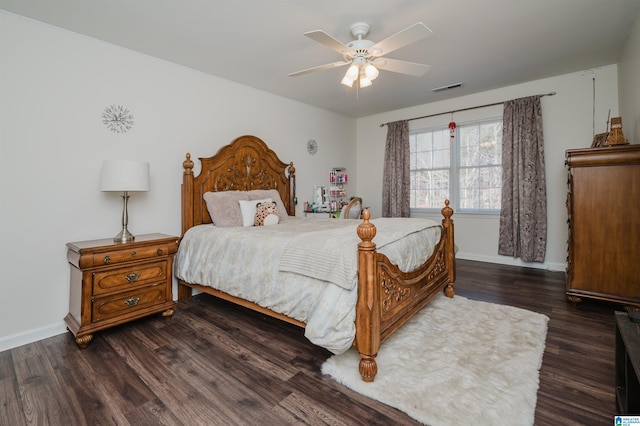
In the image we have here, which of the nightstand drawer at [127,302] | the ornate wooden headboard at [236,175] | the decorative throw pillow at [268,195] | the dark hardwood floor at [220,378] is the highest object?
the ornate wooden headboard at [236,175]

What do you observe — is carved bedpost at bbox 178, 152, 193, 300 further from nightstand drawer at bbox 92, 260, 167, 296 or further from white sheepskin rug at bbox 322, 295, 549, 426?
white sheepskin rug at bbox 322, 295, 549, 426

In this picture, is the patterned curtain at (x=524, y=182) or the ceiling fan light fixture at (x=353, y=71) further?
the patterned curtain at (x=524, y=182)

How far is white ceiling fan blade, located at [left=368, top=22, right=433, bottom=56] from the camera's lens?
1.99 metres

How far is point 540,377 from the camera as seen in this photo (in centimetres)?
176

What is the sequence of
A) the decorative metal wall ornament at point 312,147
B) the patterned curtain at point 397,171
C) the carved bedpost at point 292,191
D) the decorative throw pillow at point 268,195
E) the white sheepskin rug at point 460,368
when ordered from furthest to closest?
the patterned curtain at point 397,171 < the decorative metal wall ornament at point 312,147 < the carved bedpost at point 292,191 < the decorative throw pillow at point 268,195 < the white sheepskin rug at point 460,368

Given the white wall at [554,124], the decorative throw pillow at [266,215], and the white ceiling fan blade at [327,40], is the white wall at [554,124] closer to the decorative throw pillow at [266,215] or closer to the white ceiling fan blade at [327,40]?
the decorative throw pillow at [266,215]

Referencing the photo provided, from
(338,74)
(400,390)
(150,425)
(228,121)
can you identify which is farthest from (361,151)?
(150,425)

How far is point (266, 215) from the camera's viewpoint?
3375mm

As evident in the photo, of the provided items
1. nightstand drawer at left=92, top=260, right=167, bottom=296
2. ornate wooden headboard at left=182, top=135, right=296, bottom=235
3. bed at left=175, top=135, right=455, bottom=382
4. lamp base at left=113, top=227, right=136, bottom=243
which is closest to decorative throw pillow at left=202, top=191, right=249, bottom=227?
bed at left=175, top=135, right=455, bottom=382

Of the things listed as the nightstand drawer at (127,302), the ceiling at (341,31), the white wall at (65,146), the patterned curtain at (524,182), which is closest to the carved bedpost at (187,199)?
the white wall at (65,146)

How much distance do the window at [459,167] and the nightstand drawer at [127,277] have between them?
4238 millimetres

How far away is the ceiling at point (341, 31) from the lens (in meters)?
2.30

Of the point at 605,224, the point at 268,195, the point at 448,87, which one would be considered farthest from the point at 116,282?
the point at 448,87

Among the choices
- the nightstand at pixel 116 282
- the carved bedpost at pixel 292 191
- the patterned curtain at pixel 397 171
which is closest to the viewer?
the nightstand at pixel 116 282
